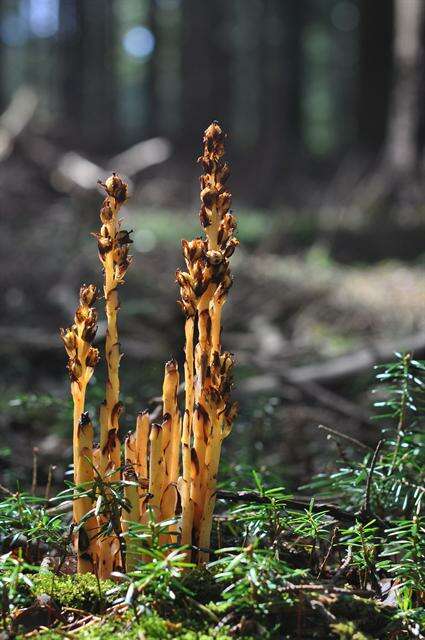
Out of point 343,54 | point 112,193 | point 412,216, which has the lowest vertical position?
point 112,193

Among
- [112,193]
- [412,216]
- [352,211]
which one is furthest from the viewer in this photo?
[352,211]

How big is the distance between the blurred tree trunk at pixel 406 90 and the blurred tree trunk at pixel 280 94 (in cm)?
335

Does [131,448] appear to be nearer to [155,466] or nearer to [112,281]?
[155,466]

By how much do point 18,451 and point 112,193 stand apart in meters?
1.78

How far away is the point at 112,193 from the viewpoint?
1617mm

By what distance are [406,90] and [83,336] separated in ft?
27.2

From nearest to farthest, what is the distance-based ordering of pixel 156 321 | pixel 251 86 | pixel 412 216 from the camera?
1. pixel 156 321
2. pixel 412 216
3. pixel 251 86

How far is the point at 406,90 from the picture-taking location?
8.88 meters

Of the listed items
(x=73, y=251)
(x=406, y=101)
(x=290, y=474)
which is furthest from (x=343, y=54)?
(x=290, y=474)

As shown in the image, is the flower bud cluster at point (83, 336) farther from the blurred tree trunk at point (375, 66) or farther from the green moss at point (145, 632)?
the blurred tree trunk at point (375, 66)

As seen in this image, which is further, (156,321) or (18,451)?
(156,321)

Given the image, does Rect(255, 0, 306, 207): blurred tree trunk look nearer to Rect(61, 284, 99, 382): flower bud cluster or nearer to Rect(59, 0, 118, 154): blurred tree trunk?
Rect(59, 0, 118, 154): blurred tree trunk

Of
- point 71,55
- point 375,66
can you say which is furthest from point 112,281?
point 71,55

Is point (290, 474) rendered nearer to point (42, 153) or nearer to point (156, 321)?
point (156, 321)
